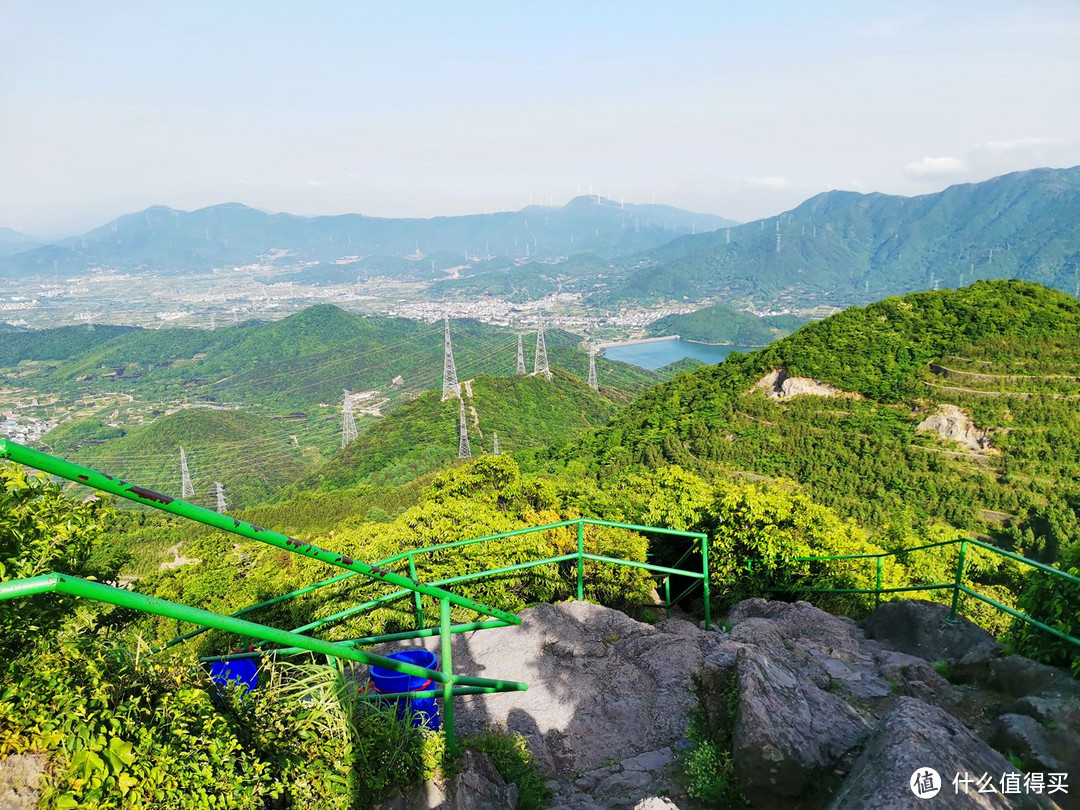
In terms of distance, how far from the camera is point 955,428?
1608 inches

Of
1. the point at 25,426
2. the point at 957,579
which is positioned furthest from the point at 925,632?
the point at 25,426

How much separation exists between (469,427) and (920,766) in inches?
2714

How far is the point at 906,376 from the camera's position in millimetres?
45375

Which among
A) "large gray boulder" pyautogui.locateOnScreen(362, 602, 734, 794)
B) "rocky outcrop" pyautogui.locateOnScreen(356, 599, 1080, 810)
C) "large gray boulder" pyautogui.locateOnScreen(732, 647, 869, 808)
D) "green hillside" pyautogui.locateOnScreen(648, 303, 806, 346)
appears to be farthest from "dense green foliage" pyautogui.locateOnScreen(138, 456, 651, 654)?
"green hillside" pyautogui.locateOnScreen(648, 303, 806, 346)

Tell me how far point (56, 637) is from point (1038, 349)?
55700 mm

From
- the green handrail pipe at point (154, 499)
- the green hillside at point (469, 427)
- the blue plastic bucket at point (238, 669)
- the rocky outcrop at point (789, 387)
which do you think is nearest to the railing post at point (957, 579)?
the green handrail pipe at point (154, 499)

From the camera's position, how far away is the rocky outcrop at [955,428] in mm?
39781

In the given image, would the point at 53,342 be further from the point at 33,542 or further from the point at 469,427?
the point at 33,542

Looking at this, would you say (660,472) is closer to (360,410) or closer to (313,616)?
(313,616)

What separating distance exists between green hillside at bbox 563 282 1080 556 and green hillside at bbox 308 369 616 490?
62.5 feet

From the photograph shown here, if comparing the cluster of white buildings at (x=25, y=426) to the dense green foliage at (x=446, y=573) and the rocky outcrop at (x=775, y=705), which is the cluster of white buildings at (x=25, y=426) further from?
the rocky outcrop at (x=775, y=705)

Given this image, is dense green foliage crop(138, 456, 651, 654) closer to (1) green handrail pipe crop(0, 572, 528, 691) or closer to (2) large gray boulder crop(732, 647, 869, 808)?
(2) large gray boulder crop(732, 647, 869, 808)

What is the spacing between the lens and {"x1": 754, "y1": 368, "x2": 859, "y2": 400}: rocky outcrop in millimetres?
47781

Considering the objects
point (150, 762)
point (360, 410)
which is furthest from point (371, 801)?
point (360, 410)
